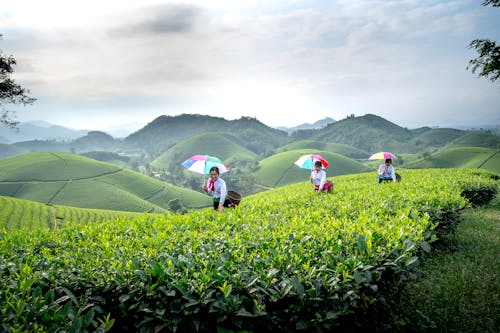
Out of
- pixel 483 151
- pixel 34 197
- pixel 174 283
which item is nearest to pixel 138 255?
pixel 174 283

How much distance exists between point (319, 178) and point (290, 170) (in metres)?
107

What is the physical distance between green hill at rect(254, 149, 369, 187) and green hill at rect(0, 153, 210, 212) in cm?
3339

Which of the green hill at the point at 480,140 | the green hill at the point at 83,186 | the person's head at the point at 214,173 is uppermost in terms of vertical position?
the green hill at the point at 480,140

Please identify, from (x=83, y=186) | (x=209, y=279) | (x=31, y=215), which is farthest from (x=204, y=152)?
(x=209, y=279)

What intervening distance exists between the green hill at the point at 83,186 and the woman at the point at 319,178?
200 ft

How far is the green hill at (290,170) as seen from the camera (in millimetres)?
112931

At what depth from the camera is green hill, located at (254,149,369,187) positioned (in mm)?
112931

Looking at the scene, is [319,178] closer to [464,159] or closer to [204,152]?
[464,159]

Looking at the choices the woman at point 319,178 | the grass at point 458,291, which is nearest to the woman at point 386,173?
the woman at point 319,178

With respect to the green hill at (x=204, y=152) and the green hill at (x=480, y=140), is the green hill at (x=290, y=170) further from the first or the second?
the green hill at (x=480, y=140)

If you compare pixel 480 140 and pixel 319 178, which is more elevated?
pixel 480 140

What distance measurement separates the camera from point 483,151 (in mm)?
111125

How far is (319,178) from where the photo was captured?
35.6 ft

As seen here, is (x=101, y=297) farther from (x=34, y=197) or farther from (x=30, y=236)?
(x=34, y=197)
